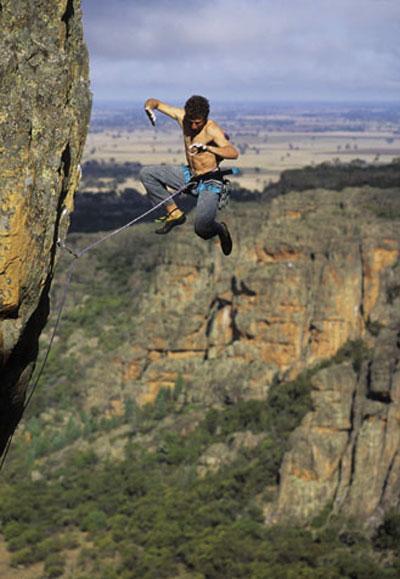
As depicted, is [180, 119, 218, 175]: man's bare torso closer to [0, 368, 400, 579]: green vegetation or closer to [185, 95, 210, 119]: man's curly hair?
[185, 95, 210, 119]: man's curly hair

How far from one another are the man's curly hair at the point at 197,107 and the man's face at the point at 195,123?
38 mm

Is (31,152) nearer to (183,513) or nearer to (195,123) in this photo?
(195,123)

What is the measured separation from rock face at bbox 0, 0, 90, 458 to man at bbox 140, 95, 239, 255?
1.69 meters

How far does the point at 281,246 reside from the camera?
180 feet

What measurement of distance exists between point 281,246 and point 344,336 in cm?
670

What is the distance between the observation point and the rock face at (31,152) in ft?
25.8

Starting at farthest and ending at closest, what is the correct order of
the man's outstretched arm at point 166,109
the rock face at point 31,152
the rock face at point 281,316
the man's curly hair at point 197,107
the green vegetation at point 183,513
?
the rock face at point 281,316 → the green vegetation at point 183,513 → the man's outstretched arm at point 166,109 → the man's curly hair at point 197,107 → the rock face at point 31,152

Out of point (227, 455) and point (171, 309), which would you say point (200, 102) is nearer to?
point (227, 455)

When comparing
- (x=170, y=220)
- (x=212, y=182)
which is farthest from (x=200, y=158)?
(x=170, y=220)

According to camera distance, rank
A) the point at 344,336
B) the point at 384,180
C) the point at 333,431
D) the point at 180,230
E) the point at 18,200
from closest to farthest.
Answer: the point at 18,200
the point at 333,431
the point at 344,336
the point at 180,230
the point at 384,180

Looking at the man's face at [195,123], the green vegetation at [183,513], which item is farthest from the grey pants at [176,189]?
the green vegetation at [183,513]

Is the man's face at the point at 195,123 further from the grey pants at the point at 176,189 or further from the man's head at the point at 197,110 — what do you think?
the grey pants at the point at 176,189

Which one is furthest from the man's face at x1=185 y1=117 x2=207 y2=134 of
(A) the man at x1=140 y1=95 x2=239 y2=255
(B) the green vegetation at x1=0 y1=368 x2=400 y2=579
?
(B) the green vegetation at x1=0 y1=368 x2=400 y2=579

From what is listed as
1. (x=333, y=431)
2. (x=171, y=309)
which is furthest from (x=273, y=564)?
(x=171, y=309)
